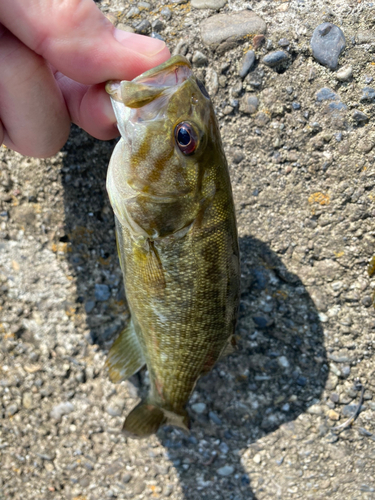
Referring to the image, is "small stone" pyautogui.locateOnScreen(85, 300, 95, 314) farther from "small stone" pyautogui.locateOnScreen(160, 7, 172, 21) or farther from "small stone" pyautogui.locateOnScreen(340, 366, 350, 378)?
"small stone" pyautogui.locateOnScreen(160, 7, 172, 21)

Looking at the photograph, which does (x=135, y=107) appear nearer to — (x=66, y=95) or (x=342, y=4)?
(x=66, y=95)

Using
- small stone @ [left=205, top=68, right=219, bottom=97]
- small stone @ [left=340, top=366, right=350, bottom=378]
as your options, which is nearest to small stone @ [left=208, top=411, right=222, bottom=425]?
small stone @ [left=340, top=366, right=350, bottom=378]

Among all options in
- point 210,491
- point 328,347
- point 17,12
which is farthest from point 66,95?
point 210,491

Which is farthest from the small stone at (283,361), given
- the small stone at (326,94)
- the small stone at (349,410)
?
the small stone at (326,94)

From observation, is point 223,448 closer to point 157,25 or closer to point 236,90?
point 236,90

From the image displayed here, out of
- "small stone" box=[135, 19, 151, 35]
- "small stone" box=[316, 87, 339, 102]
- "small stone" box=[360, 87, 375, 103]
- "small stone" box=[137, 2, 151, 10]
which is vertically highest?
"small stone" box=[137, 2, 151, 10]

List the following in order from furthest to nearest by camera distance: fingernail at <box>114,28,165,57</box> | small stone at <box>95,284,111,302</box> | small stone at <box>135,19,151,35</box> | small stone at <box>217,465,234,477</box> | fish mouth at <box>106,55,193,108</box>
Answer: small stone at <box>217,465,234,477</box>
small stone at <box>95,284,111,302</box>
small stone at <box>135,19,151,35</box>
fingernail at <box>114,28,165,57</box>
fish mouth at <box>106,55,193,108</box>

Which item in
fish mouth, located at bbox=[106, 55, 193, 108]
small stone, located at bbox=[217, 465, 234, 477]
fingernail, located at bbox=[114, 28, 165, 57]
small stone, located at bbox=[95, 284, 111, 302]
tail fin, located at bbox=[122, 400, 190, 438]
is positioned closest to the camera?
fish mouth, located at bbox=[106, 55, 193, 108]
